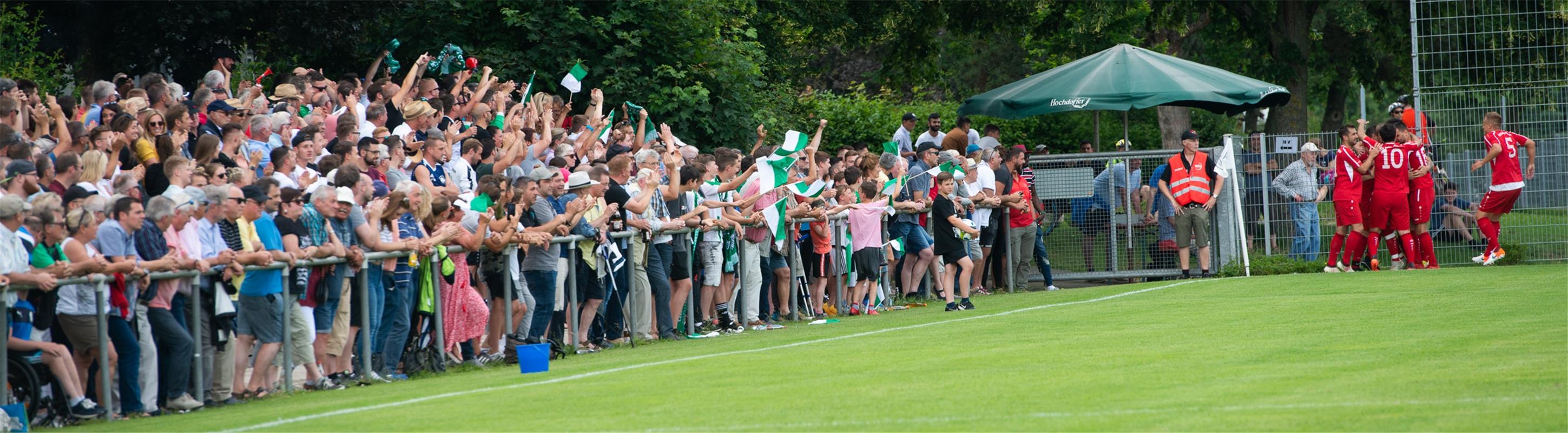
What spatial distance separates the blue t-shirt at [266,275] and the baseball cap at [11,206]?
162 centimetres

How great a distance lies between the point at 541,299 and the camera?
14062mm

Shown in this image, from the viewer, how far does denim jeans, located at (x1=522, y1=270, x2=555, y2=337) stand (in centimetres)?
1405

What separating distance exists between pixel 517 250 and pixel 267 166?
2.26 metres

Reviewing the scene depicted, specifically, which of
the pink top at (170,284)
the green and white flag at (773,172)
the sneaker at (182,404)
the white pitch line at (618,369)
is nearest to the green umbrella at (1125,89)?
the white pitch line at (618,369)

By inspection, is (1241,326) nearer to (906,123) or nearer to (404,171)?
(404,171)

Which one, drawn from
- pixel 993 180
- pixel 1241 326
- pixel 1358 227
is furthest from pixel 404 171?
pixel 1358 227

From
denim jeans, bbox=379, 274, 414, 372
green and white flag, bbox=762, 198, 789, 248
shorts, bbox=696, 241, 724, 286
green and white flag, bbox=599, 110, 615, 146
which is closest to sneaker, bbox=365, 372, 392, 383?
denim jeans, bbox=379, 274, 414, 372

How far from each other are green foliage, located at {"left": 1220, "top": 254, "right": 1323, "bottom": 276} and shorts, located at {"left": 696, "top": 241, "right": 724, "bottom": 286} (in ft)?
29.6

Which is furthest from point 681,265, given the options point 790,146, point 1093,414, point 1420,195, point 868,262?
point 1420,195

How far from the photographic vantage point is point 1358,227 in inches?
835

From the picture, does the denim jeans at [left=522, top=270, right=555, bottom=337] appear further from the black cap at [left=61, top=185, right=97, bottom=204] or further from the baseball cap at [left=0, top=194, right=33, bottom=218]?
the baseball cap at [left=0, top=194, right=33, bottom=218]

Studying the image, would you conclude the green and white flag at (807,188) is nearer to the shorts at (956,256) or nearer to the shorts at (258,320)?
the shorts at (956,256)

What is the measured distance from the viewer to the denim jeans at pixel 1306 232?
2261 cm

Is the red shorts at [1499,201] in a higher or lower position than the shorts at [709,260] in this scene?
higher
